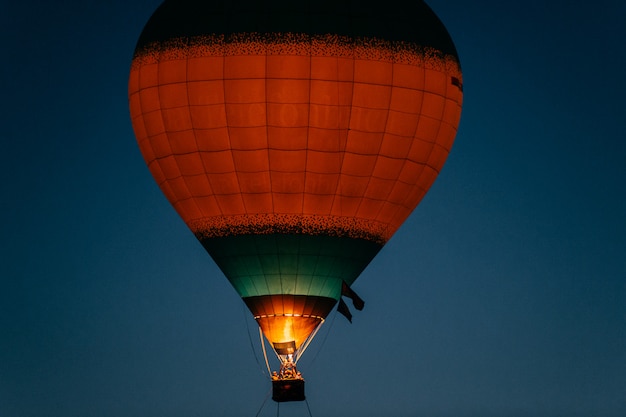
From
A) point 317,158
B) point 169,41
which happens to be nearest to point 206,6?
point 169,41

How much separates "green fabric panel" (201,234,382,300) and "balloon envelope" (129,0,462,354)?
0.06 ft

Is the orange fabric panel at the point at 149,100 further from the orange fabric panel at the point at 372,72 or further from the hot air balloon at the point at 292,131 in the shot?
the orange fabric panel at the point at 372,72

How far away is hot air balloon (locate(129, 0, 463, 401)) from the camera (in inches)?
1378

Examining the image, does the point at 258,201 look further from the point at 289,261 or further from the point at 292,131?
the point at 292,131

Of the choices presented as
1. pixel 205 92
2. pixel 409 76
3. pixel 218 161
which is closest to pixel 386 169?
pixel 409 76

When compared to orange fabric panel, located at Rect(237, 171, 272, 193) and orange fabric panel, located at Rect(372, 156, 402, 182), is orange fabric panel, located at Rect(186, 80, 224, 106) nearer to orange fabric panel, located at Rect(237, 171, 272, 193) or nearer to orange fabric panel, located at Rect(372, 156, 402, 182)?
orange fabric panel, located at Rect(237, 171, 272, 193)

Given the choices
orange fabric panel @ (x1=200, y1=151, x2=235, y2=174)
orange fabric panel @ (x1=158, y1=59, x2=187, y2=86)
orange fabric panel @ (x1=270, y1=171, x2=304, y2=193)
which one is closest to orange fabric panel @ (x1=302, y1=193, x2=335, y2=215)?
orange fabric panel @ (x1=270, y1=171, x2=304, y2=193)

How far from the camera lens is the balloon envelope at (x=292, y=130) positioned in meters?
35.0

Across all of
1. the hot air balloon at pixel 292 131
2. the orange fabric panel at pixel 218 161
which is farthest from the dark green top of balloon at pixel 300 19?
Result: the orange fabric panel at pixel 218 161

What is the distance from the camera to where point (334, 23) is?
35.1 m

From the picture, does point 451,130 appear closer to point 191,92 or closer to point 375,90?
point 375,90

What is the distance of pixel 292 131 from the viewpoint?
115 feet

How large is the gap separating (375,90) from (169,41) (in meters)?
3.56

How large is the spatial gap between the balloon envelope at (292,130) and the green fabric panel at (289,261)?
0.02 m
